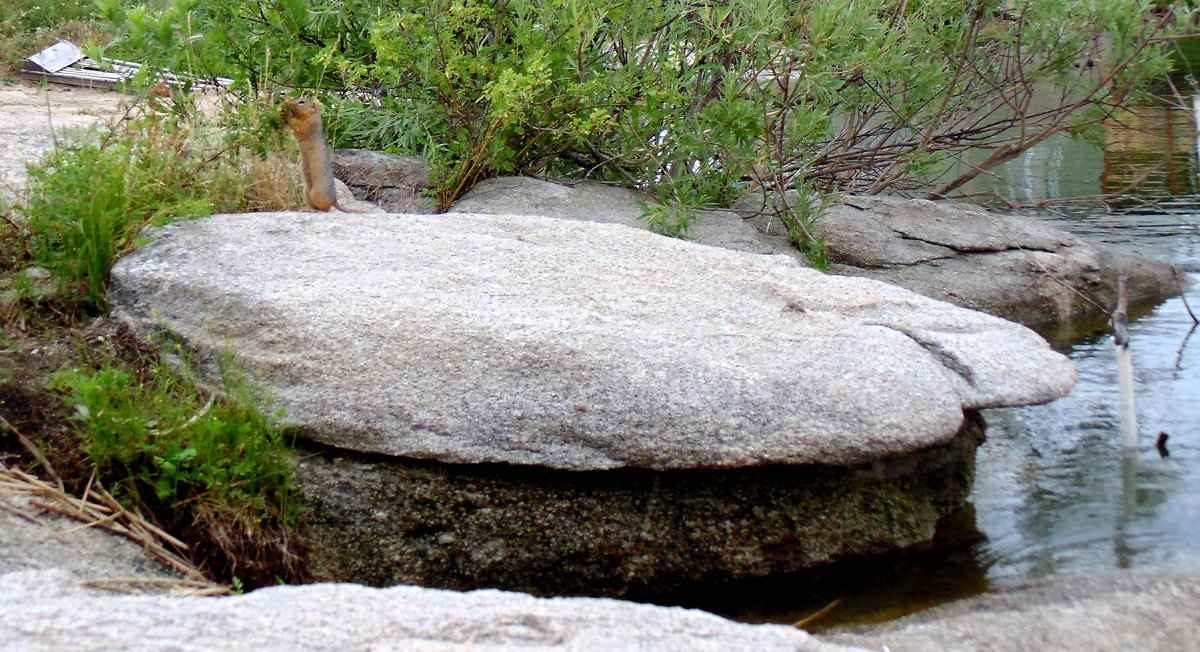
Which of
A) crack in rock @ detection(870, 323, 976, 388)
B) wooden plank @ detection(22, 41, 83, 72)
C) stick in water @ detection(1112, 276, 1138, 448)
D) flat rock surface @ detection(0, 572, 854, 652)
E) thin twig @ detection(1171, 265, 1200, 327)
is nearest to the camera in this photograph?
flat rock surface @ detection(0, 572, 854, 652)

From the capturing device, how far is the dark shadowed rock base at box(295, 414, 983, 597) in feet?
11.6

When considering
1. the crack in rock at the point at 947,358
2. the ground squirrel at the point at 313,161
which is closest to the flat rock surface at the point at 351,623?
the crack in rock at the point at 947,358

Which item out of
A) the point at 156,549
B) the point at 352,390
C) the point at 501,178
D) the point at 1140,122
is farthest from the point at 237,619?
the point at 1140,122

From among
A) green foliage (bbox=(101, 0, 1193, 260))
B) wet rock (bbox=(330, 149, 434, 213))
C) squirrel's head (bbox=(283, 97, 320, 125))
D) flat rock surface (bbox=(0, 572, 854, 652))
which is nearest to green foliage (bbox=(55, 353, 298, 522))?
flat rock surface (bbox=(0, 572, 854, 652))

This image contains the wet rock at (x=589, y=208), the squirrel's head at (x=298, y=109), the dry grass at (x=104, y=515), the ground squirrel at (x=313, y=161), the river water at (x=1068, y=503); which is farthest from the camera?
the wet rock at (x=589, y=208)

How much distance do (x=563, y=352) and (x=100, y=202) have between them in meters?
1.88

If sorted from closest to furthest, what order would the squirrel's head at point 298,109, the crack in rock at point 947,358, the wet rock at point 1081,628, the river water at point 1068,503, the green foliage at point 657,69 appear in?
the wet rock at point 1081,628, the river water at point 1068,503, the crack in rock at point 947,358, the squirrel's head at point 298,109, the green foliage at point 657,69

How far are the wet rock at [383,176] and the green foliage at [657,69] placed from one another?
0.17m

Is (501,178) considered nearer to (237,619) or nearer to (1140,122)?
(237,619)

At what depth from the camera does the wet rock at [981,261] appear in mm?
6930

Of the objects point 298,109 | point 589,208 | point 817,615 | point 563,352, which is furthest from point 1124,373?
point 298,109

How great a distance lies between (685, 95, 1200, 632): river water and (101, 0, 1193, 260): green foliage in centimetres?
184

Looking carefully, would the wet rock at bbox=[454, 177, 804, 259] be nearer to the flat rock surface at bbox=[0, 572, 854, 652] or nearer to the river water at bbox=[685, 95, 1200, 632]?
the river water at bbox=[685, 95, 1200, 632]

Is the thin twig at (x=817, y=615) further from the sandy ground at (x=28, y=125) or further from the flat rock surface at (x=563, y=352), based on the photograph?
the sandy ground at (x=28, y=125)
